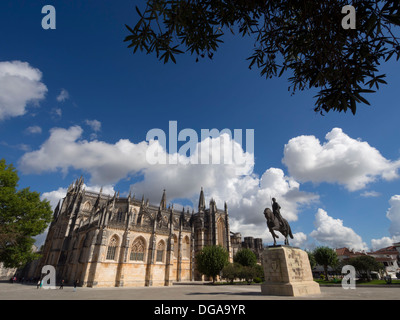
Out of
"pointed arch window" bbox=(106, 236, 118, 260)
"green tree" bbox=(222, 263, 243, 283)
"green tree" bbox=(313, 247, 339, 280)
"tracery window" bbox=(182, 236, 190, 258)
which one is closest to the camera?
"pointed arch window" bbox=(106, 236, 118, 260)

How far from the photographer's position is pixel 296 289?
38.0ft

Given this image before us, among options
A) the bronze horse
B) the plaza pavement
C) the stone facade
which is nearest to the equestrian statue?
the bronze horse

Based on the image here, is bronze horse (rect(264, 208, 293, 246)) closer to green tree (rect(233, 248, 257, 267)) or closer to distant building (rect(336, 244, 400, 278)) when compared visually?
green tree (rect(233, 248, 257, 267))

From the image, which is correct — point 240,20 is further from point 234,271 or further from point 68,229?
point 68,229

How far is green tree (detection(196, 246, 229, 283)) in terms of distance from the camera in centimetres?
3638

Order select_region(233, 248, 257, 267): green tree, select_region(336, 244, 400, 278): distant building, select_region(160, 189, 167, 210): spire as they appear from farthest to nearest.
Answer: select_region(160, 189, 167, 210): spire < select_region(336, 244, 400, 278): distant building < select_region(233, 248, 257, 267): green tree

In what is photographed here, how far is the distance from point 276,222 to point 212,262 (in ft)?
86.1

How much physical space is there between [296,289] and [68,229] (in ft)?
129

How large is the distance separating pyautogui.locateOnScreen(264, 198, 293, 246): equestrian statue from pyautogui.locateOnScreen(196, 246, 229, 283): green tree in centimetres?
2543

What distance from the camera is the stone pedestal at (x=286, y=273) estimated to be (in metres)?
11.9

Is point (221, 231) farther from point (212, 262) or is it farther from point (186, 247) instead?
point (212, 262)

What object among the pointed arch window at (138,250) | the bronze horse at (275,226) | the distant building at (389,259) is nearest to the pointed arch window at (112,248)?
the pointed arch window at (138,250)
